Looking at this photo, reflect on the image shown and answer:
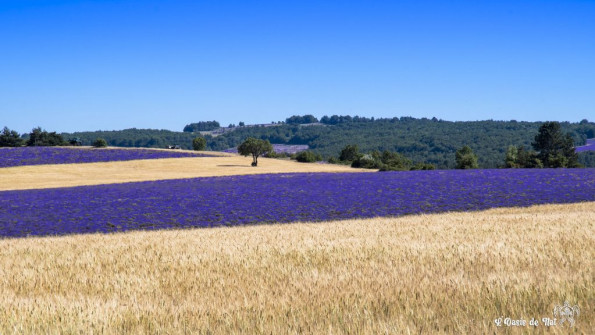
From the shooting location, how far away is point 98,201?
23641 mm

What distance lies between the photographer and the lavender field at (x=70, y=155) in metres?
54.2

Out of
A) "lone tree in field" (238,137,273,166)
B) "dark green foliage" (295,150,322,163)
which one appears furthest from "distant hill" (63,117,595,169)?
Result: "lone tree in field" (238,137,273,166)

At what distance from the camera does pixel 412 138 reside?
15525 centimetres

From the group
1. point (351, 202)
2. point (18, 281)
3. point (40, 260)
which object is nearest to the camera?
point (18, 281)

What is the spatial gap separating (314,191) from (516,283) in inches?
809

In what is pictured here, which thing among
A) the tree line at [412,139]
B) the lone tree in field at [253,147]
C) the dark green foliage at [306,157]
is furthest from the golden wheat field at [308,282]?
the tree line at [412,139]

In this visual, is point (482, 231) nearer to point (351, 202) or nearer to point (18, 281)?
point (18, 281)

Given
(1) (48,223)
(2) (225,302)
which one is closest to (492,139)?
(1) (48,223)

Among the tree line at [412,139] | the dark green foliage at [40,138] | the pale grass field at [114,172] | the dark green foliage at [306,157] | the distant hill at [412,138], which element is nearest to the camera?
the pale grass field at [114,172]

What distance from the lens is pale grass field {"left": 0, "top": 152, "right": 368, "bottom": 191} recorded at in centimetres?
4069

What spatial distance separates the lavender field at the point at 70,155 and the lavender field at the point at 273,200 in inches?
1120

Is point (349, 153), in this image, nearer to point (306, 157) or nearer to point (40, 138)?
point (306, 157)

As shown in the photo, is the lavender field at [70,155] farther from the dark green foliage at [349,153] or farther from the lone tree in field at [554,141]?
the lone tree in field at [554,141]

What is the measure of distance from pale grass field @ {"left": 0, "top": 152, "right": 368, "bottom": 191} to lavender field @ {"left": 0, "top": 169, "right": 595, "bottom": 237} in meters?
12.6
